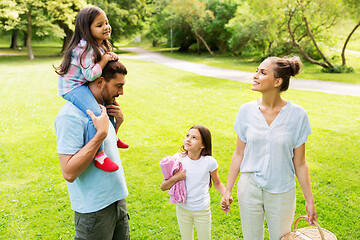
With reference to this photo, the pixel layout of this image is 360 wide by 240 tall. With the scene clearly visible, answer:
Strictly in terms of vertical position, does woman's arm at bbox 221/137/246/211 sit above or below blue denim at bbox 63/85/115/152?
below

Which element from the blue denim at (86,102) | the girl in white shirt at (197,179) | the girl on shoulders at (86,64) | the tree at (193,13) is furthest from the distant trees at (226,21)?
the blue denim at (86,102)

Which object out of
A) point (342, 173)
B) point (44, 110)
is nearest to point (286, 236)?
point (342, 173)

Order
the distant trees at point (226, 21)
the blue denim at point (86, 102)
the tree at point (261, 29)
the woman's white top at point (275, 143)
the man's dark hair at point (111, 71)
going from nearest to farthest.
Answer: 1. the blue denim at point (86, 102)
2. the man's dark hair at point (111, 71)
3. the woman's white top at point (275, 143)
4. the distant trees at point (226, 21)
5. the tree at point (261, 29)

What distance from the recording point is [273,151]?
271cm

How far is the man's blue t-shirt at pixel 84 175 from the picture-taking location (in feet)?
7.16

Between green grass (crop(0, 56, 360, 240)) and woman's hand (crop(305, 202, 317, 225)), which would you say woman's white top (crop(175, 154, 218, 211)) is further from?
green grass (crop(0, 56, 360, 240))

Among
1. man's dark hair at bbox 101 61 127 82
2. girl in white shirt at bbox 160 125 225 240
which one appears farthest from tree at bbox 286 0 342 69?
man's dark hair at bbox 101 61 127 82

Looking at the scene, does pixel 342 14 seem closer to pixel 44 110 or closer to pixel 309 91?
pixel 309 91

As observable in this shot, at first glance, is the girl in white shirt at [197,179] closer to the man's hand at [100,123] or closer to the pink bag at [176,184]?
the pink bag at [176,184]

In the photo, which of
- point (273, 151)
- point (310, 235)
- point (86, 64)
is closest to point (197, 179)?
point (273, 151)

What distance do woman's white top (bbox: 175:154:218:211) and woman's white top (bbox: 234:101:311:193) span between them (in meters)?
0.49

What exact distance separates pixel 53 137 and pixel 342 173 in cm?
647

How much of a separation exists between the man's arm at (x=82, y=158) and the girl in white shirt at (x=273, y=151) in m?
1.26

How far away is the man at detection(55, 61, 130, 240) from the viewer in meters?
2.18
